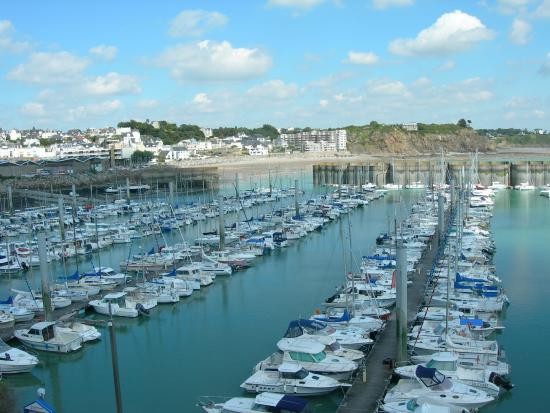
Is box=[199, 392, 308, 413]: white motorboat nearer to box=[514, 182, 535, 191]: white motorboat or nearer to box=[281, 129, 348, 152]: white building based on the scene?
box=[514, 182, 535, 191]: white motorboat

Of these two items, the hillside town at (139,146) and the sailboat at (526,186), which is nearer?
the sailboat at (526,186)

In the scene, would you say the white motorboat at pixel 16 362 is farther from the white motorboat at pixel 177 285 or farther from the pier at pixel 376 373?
the pier at pixel 376 373

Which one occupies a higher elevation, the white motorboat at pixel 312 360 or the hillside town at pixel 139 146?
the hillside town at pixel 139 146

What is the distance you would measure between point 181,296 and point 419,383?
50.8ft

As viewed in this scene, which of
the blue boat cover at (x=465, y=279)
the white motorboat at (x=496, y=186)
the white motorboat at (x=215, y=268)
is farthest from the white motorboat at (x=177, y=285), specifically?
the white motorboat at (x=496, y=186)

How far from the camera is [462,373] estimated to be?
667 inches

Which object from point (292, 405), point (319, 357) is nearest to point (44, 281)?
point (319, 357)

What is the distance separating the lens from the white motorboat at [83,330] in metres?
22.8

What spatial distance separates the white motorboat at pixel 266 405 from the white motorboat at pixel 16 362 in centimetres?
742

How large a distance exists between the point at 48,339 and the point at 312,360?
33.6 ft

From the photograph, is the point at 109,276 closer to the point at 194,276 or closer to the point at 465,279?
the point at 194,276

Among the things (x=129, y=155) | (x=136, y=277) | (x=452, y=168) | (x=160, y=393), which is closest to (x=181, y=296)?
(x=136, y=277)

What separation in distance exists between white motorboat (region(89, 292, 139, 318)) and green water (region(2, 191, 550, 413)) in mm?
480

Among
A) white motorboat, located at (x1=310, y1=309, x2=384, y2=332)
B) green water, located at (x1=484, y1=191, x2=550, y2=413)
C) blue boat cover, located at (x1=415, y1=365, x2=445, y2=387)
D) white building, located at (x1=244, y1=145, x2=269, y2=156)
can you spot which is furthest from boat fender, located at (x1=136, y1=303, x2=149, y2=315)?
white building, located at (x1=244, y1=145, x2=269, y2=156)
